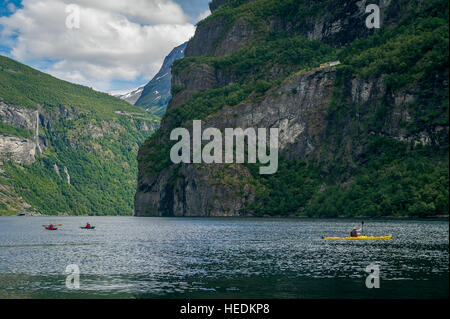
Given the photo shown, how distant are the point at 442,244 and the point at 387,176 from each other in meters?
100

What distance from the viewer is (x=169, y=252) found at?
8456cm

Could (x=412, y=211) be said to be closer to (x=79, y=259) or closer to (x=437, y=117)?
(x=437, y=117)

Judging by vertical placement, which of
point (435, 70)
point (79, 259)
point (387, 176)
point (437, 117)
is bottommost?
point (79, 259)

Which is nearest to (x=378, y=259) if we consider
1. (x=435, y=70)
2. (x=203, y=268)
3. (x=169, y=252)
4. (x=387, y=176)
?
(x=203, y=268)

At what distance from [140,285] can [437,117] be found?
144m

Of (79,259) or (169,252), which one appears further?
(169,252)

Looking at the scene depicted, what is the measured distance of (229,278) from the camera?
56500 millimetres

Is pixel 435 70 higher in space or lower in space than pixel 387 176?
higher

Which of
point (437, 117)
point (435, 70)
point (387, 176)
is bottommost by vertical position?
point (387, 176)

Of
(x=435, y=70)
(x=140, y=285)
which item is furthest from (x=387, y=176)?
(x=140, y=285)
